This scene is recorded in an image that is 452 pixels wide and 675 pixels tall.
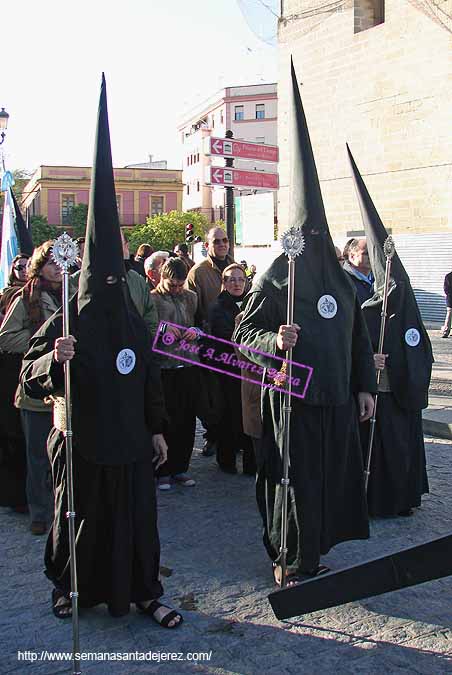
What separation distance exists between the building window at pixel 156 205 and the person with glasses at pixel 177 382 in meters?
65.7

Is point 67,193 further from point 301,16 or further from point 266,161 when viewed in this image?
point 266,161

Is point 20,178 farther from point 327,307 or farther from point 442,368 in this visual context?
point 327,307

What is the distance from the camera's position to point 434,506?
558 cm

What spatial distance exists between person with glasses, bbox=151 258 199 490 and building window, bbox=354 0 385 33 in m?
16.0

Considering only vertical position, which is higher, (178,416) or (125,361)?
(125,361)

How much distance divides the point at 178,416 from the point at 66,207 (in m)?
64.6

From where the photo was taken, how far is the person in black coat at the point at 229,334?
6582 mm

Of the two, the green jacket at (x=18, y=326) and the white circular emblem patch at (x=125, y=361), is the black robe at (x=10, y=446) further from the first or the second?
the white circular emblem patch at (x=125, y=361)

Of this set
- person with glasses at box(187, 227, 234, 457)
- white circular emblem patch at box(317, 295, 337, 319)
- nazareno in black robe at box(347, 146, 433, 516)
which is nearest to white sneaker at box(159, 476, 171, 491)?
person with glasses at box(187, 227, 234, 457)

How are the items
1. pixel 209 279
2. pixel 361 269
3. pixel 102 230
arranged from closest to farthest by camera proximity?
1. pixel 102 230
2. pixel 361 269
3. pixel 209 279

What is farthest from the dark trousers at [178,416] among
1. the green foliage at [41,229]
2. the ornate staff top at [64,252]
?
the green foliage at [41,229]

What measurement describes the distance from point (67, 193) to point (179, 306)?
65.4 metres

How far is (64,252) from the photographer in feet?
11.1

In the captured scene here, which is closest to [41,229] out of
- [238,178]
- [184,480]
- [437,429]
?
[238,178]
